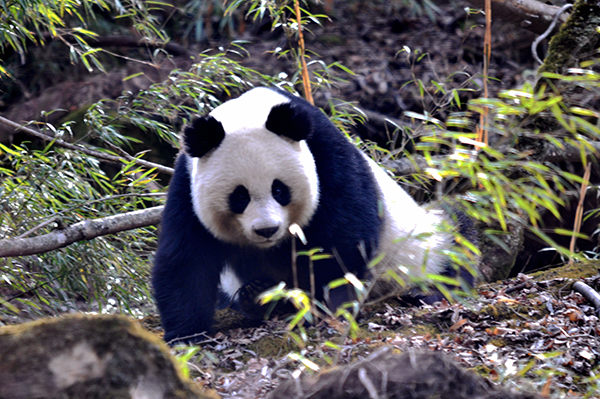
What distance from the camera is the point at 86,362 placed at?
1.26m

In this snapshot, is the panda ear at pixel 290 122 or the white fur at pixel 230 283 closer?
the panda ear at pixel 290 122

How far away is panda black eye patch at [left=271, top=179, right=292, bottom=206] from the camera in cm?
293

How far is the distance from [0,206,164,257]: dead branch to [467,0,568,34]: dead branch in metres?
3.97

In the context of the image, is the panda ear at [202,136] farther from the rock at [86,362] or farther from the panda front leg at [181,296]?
the rock at [86,362]

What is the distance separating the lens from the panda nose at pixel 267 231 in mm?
2774

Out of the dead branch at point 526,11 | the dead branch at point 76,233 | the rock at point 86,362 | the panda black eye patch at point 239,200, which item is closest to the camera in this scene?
the rock at point 86,362

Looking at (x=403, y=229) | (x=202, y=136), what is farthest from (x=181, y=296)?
(x=403, y=229)

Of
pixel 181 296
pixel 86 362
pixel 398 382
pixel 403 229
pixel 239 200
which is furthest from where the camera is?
pixel 403 229

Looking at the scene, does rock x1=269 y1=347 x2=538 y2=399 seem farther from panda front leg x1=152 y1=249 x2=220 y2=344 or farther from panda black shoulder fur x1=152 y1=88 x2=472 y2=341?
panda front leg x1=152 y1=249 x2=220 y2=344

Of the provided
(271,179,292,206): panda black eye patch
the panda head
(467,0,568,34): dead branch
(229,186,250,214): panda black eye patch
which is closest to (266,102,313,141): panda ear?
the panda head

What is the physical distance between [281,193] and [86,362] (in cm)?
180

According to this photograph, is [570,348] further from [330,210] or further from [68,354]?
[68,354]

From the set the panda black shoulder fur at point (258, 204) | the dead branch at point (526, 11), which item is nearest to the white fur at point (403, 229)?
the panda black shoulder fur at point (258, 204)

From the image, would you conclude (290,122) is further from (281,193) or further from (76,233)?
(76,233)
